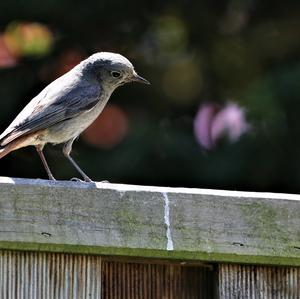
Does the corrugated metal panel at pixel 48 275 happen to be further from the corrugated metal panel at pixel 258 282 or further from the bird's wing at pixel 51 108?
the bird's wing at pixel 51 108

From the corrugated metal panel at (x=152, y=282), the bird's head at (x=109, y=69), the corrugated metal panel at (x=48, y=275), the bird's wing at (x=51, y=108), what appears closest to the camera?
the corrugated metal panel at (x=48, y=275)

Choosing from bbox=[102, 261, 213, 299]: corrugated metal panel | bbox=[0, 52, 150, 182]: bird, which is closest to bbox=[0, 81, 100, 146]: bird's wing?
bbox=[0, 52, 150, 182]: bird

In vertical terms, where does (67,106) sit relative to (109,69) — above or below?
below

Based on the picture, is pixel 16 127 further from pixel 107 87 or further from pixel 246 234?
pixel 246 234

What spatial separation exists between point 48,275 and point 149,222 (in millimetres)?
273

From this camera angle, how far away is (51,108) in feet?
14.5

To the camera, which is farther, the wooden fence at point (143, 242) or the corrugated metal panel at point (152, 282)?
the corrugated metal panel at point (152, 282)

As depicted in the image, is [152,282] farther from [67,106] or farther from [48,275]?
[67,106]

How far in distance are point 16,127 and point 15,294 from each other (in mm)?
1704

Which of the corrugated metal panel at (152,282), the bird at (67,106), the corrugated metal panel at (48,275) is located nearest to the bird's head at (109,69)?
the bird at (67,106)

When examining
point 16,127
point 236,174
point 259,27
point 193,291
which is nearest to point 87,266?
point 193,291

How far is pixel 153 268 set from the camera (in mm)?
2654

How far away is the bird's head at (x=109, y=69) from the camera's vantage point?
488 centimetres

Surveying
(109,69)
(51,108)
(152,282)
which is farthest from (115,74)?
(152,282)
